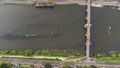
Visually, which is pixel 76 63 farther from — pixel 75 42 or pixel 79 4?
pixel 79 4

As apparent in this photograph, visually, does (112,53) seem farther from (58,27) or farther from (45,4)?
(45,4)

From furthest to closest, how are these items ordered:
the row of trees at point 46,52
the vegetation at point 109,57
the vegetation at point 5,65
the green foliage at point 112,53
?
the row of trees at point 46,52, the green foliage at point 112,53, the vegetation at point 5,65, the vegetation at point 109,57

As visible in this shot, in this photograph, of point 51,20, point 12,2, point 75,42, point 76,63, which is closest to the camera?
point 76,63

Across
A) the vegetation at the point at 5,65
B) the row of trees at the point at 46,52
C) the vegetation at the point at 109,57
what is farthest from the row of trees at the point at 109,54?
the vegetation at the point at 5,65

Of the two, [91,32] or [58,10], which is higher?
[58,10]

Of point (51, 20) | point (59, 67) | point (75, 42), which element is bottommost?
point (59, 67)

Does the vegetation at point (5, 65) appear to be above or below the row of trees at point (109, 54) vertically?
below

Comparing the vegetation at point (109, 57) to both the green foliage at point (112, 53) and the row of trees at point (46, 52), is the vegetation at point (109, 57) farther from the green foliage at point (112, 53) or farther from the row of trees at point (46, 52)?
the row of trees at point (46, 52)

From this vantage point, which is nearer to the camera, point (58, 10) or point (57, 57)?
point (57, 57)

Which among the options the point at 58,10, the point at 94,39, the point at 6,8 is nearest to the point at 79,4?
the point at 58,10
